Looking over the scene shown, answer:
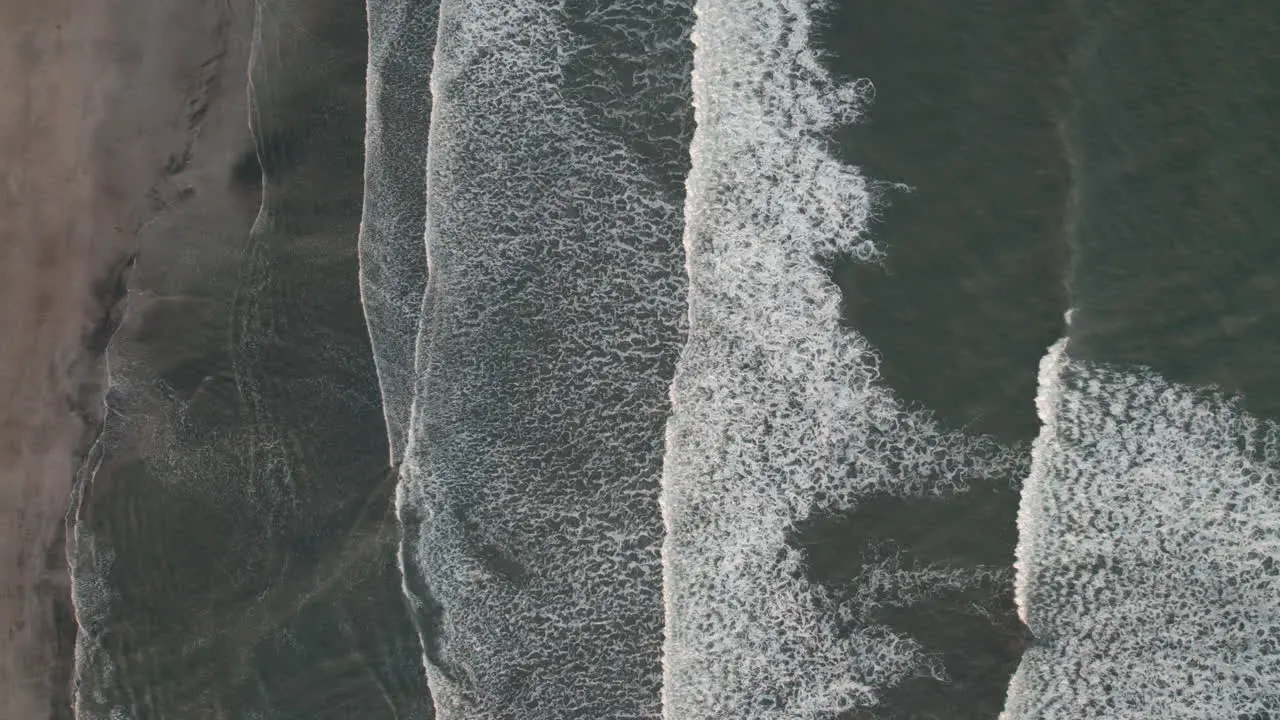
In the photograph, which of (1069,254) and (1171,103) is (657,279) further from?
(1171,103)

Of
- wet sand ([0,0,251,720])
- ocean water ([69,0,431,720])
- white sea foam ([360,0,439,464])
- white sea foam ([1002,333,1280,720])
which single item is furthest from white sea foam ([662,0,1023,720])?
wet sand ([0,0,251,720])

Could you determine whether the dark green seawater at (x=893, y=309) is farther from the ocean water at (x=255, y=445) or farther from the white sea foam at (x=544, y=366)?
the white sea foam at (x=544, y=366)

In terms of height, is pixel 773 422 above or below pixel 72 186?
below

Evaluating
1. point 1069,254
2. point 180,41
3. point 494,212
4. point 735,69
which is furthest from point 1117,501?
point 180,41

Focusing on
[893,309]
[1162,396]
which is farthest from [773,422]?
[1162,396]

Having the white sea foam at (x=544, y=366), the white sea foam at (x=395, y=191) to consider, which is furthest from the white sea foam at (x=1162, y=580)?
the white sea foam at (x=395, y=191)

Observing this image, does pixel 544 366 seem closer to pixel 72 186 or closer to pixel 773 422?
pixel 773 422
